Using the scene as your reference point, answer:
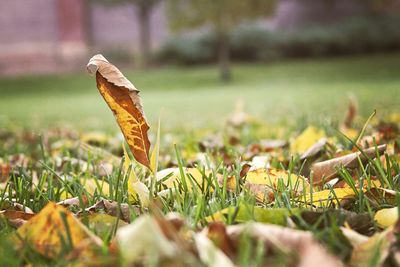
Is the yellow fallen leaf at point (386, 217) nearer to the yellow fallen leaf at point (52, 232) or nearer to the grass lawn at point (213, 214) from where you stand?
the grass lawn at point (213, 214)

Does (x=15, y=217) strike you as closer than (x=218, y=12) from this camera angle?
Yes

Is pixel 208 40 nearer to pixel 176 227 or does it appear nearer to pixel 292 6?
pixel 292 6

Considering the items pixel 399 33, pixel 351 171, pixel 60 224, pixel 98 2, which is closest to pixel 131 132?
pixel 60 224

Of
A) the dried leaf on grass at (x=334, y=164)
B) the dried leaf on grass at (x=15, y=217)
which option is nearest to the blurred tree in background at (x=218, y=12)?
the dried leaf on grass at (x=334, y=164)

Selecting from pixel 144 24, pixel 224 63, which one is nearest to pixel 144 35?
pixel 144 24

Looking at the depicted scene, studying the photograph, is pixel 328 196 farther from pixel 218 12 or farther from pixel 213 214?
pixel 218 12
